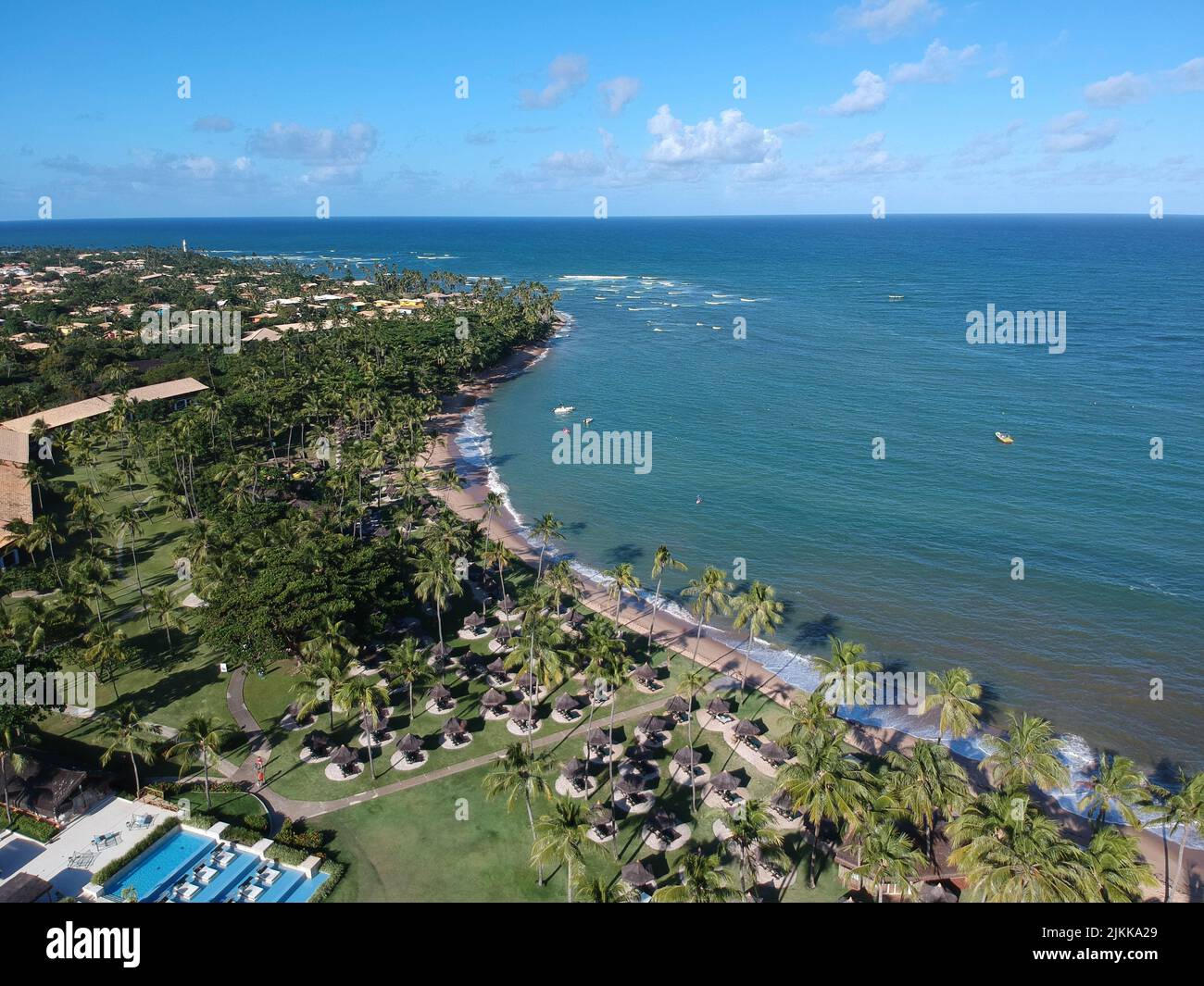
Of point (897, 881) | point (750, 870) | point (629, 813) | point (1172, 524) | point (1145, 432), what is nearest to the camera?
point (897, 881)

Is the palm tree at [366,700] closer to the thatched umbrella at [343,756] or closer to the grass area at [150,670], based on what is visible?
the thatched umbrella at [343,756]

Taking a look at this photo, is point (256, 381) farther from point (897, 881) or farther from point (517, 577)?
point (897, 881)

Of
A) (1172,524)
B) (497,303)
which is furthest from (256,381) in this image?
(1172,524)

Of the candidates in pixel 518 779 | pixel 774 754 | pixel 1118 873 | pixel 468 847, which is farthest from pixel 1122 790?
pixel 468 847

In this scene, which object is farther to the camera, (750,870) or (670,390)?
(670,390)

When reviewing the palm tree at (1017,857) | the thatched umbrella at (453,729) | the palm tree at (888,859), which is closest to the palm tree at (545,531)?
the thatched umbrella at (453,729)

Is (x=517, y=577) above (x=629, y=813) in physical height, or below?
above
